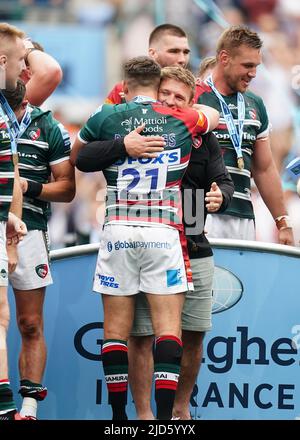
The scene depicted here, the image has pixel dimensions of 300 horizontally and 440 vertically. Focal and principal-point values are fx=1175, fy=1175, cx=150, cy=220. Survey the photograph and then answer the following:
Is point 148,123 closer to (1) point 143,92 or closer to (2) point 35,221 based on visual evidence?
(1) point 143,92

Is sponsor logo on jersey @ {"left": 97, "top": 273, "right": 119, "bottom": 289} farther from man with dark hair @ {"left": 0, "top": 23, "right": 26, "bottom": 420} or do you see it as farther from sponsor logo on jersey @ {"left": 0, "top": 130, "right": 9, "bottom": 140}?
sponsor logo on jersey @ {"left": 0, "top": 130, "right": 9, "bottom": 140}

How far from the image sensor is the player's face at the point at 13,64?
21.5ft

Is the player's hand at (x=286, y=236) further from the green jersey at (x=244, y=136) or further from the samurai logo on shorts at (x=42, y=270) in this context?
the samurai logo on shorts at (x=42, y=270)

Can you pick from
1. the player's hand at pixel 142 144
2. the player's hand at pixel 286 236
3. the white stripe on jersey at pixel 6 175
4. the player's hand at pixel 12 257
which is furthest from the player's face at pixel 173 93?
the player's hand at pixel 286 236

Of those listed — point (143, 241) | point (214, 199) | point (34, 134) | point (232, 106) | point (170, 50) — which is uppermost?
point (170, 50)

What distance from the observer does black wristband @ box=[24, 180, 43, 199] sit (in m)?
6.94

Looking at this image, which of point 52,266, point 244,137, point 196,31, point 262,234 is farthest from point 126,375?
point 196,31

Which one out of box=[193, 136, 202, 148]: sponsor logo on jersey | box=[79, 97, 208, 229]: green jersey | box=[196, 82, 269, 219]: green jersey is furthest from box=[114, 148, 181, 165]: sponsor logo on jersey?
box=[196, 82, 269, 219]: green jersey

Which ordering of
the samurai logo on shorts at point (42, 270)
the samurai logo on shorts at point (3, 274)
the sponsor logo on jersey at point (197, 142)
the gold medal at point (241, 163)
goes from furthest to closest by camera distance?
the gold medal at point (241, 163), the samurai logo on shorts at point (42, 270), the sponsor logo on jersey at point (197, 142), the samurai logo on shorts at point (3, 274)

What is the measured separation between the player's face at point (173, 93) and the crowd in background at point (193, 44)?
461 centimetres

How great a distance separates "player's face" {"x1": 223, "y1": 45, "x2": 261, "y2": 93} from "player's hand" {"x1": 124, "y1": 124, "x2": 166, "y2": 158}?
4.75 ft

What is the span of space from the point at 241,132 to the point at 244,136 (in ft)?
0.19

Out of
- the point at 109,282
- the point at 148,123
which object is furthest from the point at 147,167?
the point at 109,282

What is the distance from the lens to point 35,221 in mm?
7094
